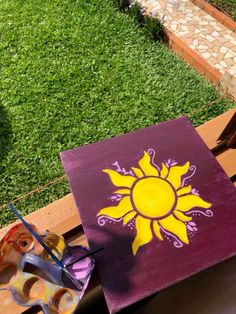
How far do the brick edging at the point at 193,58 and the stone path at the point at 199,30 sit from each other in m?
0.18

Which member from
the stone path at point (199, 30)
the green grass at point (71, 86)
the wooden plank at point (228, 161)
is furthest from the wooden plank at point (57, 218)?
the stone path at point (199, 30)

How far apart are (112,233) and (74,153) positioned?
589mm

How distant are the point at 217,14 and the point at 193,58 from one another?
1119 millimetres

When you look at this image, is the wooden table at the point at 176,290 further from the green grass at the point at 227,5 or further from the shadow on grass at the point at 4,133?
the green grass at the point at 227,5

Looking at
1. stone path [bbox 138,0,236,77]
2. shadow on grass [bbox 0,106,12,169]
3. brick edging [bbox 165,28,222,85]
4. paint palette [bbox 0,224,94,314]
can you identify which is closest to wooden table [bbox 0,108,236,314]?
paint palette [bbox 0,224,94,314]

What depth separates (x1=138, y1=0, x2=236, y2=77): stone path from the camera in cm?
438

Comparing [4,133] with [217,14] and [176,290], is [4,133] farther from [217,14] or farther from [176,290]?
[217,14]

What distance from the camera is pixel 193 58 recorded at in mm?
4207

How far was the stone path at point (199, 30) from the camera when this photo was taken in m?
4.38

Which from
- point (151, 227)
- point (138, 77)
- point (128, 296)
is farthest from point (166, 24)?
point (128, 296)

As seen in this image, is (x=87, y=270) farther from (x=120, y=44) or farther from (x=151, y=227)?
(x=120, y=44)

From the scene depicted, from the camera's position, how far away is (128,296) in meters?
1.69

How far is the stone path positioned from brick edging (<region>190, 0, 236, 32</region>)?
0.12 feet

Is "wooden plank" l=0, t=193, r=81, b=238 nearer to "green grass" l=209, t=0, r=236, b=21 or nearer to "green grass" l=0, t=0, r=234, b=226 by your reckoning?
"green grass" l=0, t=0, r=234, b=226
